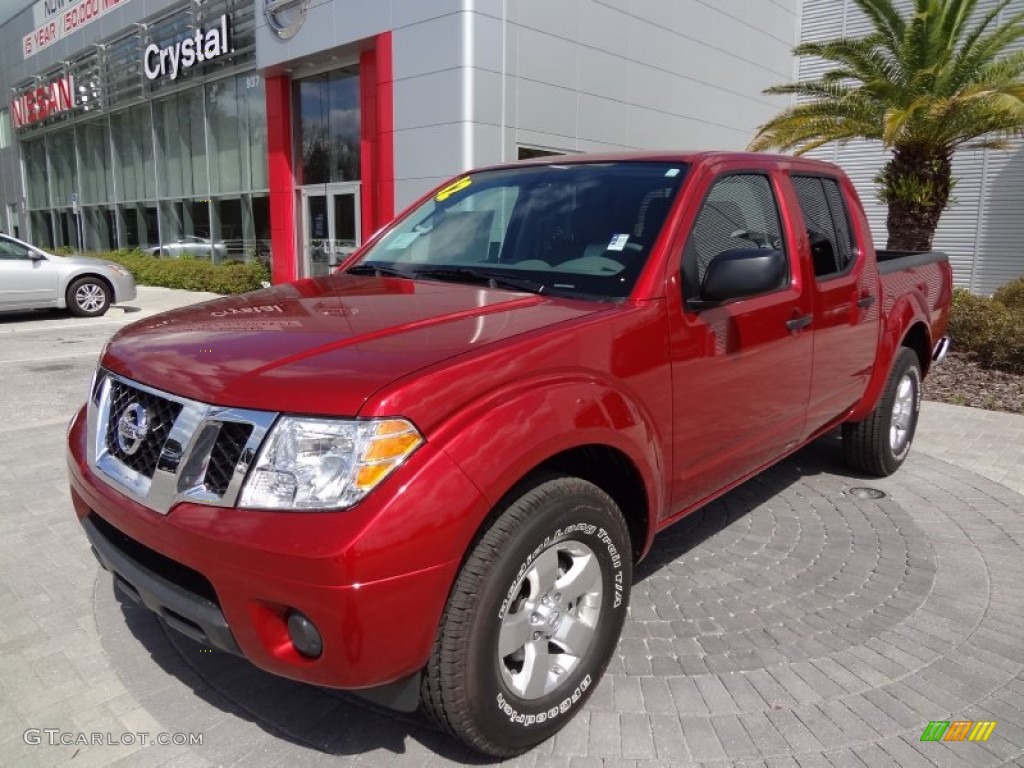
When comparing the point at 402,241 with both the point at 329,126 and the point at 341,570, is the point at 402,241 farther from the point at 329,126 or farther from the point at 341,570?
the point at 329,126

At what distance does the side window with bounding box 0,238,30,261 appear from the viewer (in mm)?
12883

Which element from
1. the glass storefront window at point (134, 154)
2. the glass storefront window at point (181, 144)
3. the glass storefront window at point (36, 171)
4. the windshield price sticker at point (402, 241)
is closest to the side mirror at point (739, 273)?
the windshield price sticker at point (402, 241)

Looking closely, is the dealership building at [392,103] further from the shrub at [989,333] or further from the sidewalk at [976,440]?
the sidewalk at [976,440]

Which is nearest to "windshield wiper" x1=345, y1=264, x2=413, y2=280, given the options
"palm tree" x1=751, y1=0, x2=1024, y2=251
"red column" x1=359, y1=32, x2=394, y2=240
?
"palm tree" x1=751, y1=0, x2=1024, y2=251

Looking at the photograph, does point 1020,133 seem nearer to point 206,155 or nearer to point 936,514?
point 936,514

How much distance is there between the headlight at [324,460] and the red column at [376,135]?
1337cm

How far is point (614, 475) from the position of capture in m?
2.79

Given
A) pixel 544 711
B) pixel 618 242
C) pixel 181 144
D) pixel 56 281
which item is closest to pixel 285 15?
pixel 56 281

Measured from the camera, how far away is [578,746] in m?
2.54

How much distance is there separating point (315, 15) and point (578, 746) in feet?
54.4

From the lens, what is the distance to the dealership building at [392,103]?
14.1 metres

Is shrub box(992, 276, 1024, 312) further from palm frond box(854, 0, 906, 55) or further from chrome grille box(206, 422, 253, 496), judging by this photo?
chrome grille box(206, 422, 253, 496)

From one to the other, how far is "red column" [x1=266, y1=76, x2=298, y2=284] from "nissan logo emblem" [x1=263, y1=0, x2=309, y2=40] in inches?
47.0

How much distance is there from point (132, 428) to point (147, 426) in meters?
0.10
